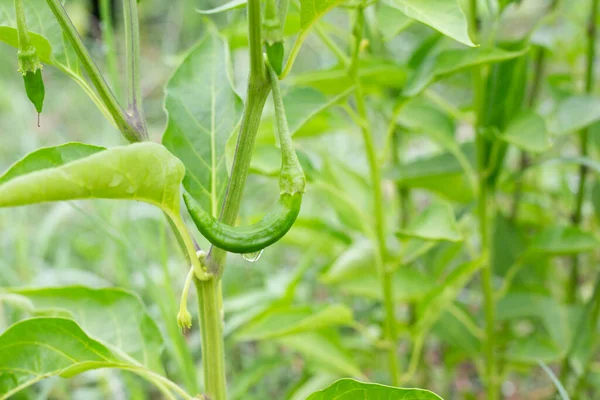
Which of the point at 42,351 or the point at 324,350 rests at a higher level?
the point at 42,351

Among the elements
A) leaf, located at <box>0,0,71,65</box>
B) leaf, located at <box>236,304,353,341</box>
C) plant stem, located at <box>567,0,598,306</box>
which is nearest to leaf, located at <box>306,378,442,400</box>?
leaf, located at <box>236,304,353,341</box>

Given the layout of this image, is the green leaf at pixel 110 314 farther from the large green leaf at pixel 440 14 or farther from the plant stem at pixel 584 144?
the plant stem at pixel 584 144

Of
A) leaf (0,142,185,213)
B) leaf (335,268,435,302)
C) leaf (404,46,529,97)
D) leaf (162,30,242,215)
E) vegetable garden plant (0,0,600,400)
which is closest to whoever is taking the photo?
leaf (0,142,185,213)

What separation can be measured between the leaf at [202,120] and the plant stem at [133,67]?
3.3 inches

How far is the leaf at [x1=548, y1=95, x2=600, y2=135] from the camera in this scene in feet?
2.72

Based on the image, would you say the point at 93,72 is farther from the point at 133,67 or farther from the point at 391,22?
the point at 391,22

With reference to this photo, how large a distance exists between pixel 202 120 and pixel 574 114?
556 millimetres

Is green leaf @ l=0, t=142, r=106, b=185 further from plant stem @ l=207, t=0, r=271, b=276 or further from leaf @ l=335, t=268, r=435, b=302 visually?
leaf @ l=335, t=268, r=435, b=302

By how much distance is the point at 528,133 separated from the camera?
78cm

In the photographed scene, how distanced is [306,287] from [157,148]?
0.99 meters

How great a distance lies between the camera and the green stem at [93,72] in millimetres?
443

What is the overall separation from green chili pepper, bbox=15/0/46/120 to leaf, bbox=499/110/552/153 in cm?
56

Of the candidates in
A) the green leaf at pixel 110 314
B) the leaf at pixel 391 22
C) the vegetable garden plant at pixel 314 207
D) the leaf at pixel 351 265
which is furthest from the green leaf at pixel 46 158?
the leaf at pixel 351 265

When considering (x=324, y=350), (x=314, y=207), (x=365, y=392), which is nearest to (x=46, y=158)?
(x=365, y=392)
